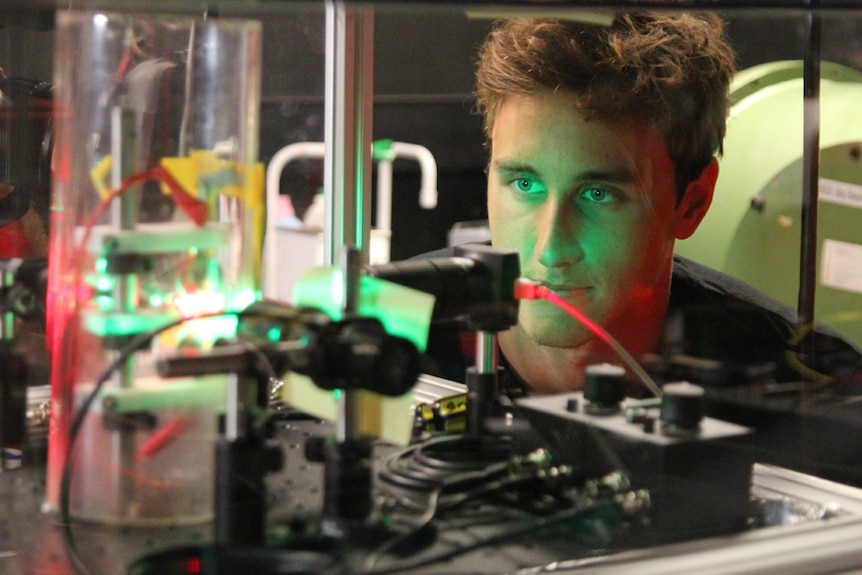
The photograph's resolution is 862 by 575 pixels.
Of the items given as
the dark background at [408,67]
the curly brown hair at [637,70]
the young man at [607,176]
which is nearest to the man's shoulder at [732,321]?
the young man at [607,176]

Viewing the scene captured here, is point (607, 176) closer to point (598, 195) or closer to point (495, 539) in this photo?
point (598, 195)

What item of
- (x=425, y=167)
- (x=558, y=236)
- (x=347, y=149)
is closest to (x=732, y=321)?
(x=558, y=236)

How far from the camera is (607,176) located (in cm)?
98

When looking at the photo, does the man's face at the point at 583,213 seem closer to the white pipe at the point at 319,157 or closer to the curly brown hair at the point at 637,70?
the curly brown hair at the point at 637,70

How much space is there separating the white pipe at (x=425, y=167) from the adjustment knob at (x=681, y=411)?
0.69 meters

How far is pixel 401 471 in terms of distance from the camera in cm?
81

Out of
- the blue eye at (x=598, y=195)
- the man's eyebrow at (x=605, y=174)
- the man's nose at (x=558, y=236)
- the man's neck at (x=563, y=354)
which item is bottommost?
the man's neck at (x=563, y=354)

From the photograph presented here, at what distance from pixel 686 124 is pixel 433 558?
53 cm

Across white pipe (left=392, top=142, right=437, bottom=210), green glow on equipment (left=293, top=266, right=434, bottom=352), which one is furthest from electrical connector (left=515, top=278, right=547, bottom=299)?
white pipe (left=392, top=142, right=437, bottom=210)

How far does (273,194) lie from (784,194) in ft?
1.85

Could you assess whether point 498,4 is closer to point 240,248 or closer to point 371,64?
point 240,248

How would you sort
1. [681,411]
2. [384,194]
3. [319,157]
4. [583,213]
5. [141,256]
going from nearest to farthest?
[141,256] → [681,411] → [583,213] → [319,157] → [384,194]

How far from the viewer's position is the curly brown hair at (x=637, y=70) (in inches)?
37.7

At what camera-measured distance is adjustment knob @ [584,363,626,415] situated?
0.87m
